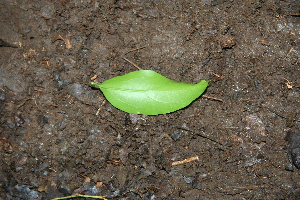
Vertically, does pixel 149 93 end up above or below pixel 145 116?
above

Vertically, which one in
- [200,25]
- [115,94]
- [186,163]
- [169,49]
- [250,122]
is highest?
[200,25]

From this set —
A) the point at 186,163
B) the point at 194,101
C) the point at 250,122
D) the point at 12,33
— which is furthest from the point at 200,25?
the point at 12,33

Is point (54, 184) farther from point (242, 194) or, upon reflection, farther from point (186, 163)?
point (242, 194)

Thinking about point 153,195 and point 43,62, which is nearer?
point 153,195
